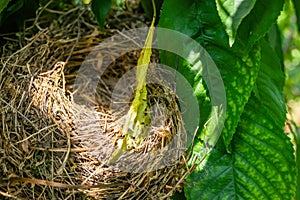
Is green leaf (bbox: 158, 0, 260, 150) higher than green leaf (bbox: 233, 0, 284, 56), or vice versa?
green leaf (bbox: 233, 0, 284, 56)

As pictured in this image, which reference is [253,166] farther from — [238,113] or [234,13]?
[234,13]

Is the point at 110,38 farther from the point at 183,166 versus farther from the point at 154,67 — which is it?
the point at 183,166

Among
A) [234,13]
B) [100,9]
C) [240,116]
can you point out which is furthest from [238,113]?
[100,9]

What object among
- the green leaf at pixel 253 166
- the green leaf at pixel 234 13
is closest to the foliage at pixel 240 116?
the green leaf at pixel 253 166

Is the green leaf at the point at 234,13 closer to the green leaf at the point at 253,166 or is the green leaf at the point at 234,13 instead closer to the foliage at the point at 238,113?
the foliage at the point at 238,113

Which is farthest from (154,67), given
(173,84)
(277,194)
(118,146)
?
(277,194)

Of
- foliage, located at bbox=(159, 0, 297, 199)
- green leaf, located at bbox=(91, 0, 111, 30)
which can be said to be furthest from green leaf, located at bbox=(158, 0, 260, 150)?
green leaf, located at bbox=(91, 0, 111, 30)

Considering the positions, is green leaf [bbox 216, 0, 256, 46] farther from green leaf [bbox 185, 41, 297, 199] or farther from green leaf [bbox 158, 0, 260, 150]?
green leaf [bbox 185, 41, 297, 199]
